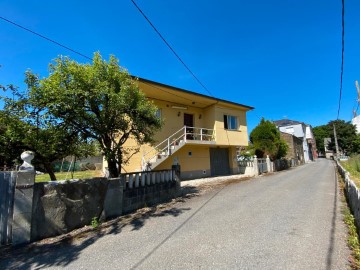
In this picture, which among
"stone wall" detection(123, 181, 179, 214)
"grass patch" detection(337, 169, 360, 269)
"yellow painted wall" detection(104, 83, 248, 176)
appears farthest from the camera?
"yellow painted wall" detection(104, 83, 248, 176)

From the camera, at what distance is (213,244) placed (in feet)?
15.3

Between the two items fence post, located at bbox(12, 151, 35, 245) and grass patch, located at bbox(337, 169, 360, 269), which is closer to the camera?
grass patch, located at bbox(337, 169, 360, 269)

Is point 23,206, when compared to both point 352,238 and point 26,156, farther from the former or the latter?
point 352,238

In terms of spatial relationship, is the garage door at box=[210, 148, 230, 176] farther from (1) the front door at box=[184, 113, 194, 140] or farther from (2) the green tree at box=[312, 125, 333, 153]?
(2) the green tree at box=[312, 125, 333, 153]

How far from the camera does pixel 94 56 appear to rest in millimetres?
7695

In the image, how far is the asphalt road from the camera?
3889 mm

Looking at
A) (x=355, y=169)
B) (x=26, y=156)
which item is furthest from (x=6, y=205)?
(x=355, y=169)

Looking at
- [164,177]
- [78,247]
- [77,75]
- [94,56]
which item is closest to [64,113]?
[77,75]

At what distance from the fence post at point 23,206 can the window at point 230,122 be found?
16565 mm

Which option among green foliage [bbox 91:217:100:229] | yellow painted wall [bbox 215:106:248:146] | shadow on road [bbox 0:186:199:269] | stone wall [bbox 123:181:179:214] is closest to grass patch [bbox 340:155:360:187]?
yellow painted wall [bbox 215:106:248:146]

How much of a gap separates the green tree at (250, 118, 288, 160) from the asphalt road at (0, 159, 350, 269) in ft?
63.2

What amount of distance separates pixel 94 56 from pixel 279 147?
84.9 ft

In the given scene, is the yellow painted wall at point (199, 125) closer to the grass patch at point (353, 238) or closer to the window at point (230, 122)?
the window at point (230, 122)

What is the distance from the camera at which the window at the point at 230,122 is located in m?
19.9
